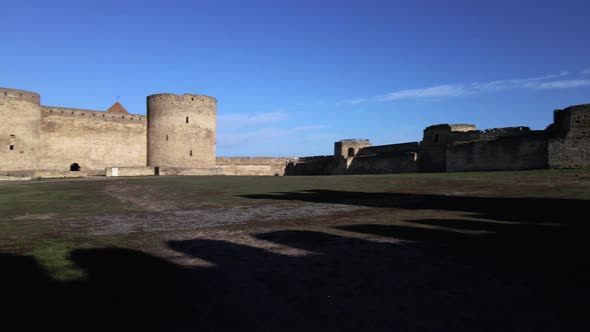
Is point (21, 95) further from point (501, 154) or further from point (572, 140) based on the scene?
point (572, 140)

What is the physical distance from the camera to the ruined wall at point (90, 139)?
31438 millimetres

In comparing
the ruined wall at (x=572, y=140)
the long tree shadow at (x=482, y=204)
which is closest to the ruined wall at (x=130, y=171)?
the long tree shadow at (x=482, y=204)

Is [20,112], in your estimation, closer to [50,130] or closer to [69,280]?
[50,130]

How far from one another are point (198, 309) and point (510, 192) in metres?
10.4

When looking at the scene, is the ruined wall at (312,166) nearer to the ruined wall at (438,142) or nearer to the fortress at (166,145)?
the fortress at (166,145)

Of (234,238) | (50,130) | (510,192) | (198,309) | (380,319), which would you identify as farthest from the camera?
(50,130)

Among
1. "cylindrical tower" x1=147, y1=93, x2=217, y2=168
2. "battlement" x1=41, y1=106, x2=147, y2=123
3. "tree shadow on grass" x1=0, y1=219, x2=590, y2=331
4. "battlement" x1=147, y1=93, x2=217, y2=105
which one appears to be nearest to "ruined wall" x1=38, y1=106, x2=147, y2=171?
"battlement" x1=41, y1=106, x2=147, y2=123

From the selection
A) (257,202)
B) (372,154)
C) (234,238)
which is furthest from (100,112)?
(234,238)

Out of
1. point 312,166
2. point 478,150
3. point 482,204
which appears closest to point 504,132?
point 478,150

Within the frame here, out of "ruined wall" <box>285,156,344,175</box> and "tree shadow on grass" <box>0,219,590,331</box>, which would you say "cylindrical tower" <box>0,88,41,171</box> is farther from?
"tree shadow on grass" <box>0,219,590,331</box>

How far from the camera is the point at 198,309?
3354 millimetres

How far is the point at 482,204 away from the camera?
9148mm

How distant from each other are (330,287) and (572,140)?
1940cm

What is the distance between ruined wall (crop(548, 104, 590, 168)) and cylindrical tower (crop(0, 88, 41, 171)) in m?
33.0
